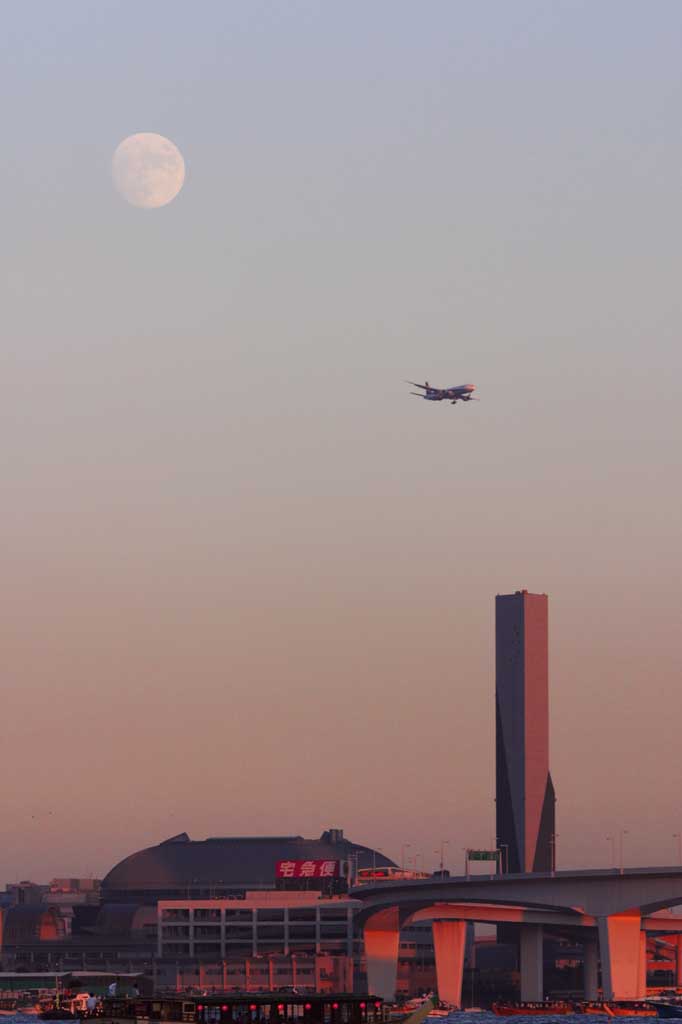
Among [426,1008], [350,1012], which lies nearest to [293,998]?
[350,1012]

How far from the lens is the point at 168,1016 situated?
528ft

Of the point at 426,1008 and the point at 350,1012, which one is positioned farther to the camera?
the point at 426,1008

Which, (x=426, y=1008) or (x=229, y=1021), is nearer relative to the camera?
(x=229, y=1021)

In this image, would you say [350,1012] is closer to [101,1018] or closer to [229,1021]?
[229,1021]

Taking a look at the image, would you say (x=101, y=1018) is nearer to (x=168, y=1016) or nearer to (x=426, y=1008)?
(x=168, y=1016)

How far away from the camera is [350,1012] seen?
165000 millimetres

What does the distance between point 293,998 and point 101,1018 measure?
1541 centimetres

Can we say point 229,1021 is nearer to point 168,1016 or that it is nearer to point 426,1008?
point 168,1016

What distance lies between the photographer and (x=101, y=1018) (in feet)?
534

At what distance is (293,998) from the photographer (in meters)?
166

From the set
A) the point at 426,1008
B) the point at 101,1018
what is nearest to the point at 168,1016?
the point at 101,1018

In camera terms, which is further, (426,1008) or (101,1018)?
(426,1008)

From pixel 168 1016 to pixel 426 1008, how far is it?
25730 mm

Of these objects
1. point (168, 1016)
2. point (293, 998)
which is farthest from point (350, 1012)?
point (168, 1016)
